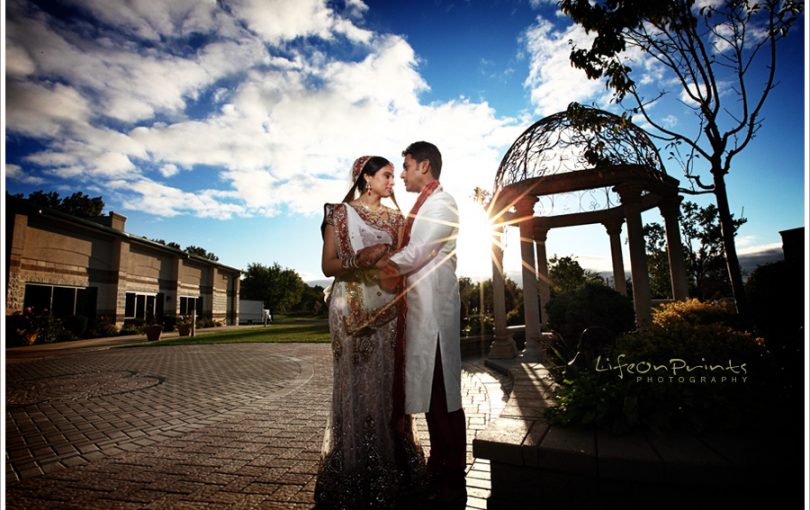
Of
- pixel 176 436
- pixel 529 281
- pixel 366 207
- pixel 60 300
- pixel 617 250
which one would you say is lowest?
pixel 176 436

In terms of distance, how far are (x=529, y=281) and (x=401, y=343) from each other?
21.9 feet

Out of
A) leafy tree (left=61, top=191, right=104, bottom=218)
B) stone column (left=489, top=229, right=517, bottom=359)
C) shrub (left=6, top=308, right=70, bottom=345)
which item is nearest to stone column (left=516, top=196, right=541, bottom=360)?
stone column (left=489, top=229, right=517, bottom=359)

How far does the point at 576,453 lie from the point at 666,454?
492 millimetres

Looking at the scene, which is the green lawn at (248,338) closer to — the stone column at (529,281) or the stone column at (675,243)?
the stone column at (529,281)

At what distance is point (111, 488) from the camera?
9.71 ft

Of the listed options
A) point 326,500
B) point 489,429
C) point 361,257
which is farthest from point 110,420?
point 489,429

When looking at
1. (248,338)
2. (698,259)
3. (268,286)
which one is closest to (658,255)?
(698,259)

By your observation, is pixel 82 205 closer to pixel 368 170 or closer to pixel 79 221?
pixel 79 221

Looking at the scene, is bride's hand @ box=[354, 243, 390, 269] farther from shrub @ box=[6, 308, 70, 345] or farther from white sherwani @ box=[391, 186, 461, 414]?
shrub @ box=[6, 308, 70, 345]

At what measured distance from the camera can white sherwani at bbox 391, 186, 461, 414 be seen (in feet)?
8.11

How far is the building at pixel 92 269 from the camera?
1670 cm

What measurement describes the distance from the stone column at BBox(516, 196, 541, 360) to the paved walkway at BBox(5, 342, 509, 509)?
4.41 feet

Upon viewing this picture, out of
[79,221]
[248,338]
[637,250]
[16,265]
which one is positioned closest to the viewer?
[637,250]

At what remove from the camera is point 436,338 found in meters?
2.52
